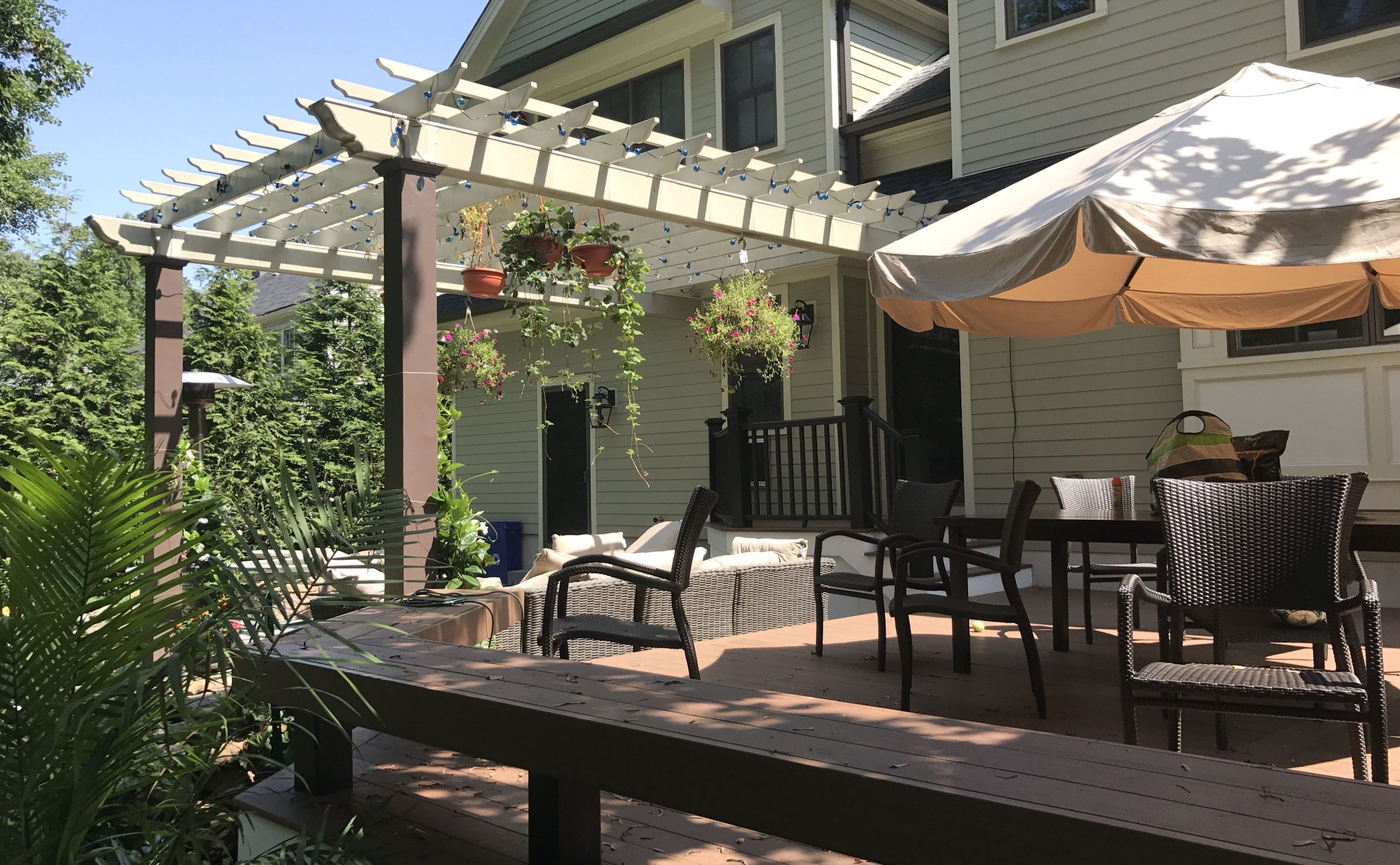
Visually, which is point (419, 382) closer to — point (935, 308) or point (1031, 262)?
point (935, 308)

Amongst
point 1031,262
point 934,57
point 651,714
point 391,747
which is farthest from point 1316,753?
point 934,57

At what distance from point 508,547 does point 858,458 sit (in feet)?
20.2

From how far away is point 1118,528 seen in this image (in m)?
3.66

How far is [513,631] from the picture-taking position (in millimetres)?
4922

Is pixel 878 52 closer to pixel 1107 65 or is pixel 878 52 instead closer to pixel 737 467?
pixel 1107 65

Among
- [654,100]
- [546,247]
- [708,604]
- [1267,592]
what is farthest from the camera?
[654,100]

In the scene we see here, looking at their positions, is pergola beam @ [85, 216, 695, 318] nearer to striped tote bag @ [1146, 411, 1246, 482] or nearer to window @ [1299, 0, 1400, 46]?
striped tote bag @ [1146, 411, 1246, 482]

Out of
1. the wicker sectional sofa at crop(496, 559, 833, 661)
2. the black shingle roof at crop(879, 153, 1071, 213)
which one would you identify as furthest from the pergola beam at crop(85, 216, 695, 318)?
the black shingle roof at crop(879, 153, 1071, 213)

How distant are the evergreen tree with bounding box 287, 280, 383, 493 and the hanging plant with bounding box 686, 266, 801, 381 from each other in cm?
727

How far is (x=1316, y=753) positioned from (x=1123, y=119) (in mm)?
5816

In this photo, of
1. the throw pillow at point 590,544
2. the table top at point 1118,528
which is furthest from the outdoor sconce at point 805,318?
the table top at point 1118,528

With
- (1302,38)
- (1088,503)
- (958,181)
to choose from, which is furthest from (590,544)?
(1302,38)

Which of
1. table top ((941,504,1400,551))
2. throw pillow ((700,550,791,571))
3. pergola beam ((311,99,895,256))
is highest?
pergola beam ((311,99,895,256))

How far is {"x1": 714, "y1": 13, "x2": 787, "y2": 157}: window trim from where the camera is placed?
1002 cm
